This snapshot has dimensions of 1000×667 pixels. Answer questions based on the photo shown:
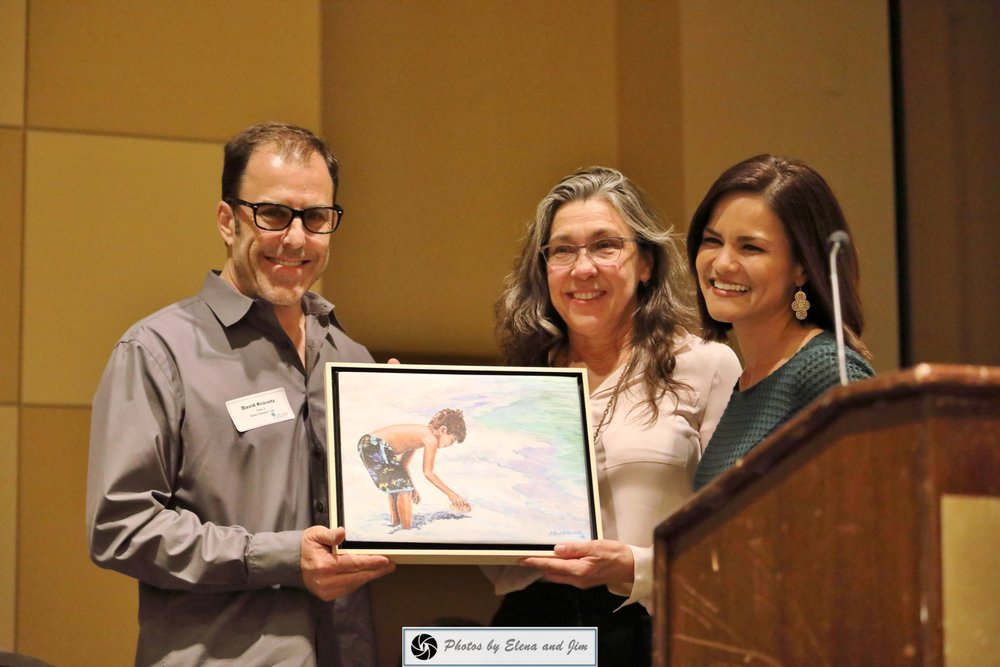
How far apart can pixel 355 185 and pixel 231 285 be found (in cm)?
157

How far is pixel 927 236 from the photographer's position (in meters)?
4.51

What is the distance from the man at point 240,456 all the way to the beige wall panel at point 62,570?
1067 mm

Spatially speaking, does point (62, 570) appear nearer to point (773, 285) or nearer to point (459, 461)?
point (459, 461)

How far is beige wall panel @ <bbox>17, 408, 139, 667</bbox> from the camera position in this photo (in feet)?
10.5

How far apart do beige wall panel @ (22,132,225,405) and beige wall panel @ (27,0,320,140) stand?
0.26 feet

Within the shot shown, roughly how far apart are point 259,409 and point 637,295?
951mm

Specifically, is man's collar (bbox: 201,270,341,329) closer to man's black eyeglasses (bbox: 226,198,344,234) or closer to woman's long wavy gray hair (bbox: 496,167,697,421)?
man's black eyeglasses (bbox: 226,198,344,234)

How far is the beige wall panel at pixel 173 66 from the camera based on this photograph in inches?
130

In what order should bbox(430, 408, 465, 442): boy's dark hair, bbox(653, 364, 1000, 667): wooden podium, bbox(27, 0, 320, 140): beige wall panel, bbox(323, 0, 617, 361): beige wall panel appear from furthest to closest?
1. bbox(323, 0, 617, 361): beige wall panel
2. bbox(27, 0, 320, 140): beige wall panel
3. bbox(430, 408, 465, 442): boy's dark hair
4. bbox(653, 364, 1000, 667): wooden podium

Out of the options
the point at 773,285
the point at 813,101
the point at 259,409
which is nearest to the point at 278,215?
the point at 259,409

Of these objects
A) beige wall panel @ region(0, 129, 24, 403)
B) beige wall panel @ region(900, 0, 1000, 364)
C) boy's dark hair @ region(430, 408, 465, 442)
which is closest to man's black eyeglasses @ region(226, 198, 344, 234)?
boy's dark hair @ region(430, 408, 465, 442)

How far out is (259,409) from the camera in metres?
2.35

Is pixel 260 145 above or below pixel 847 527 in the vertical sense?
above

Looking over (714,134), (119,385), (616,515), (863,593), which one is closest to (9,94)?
(119,385)
